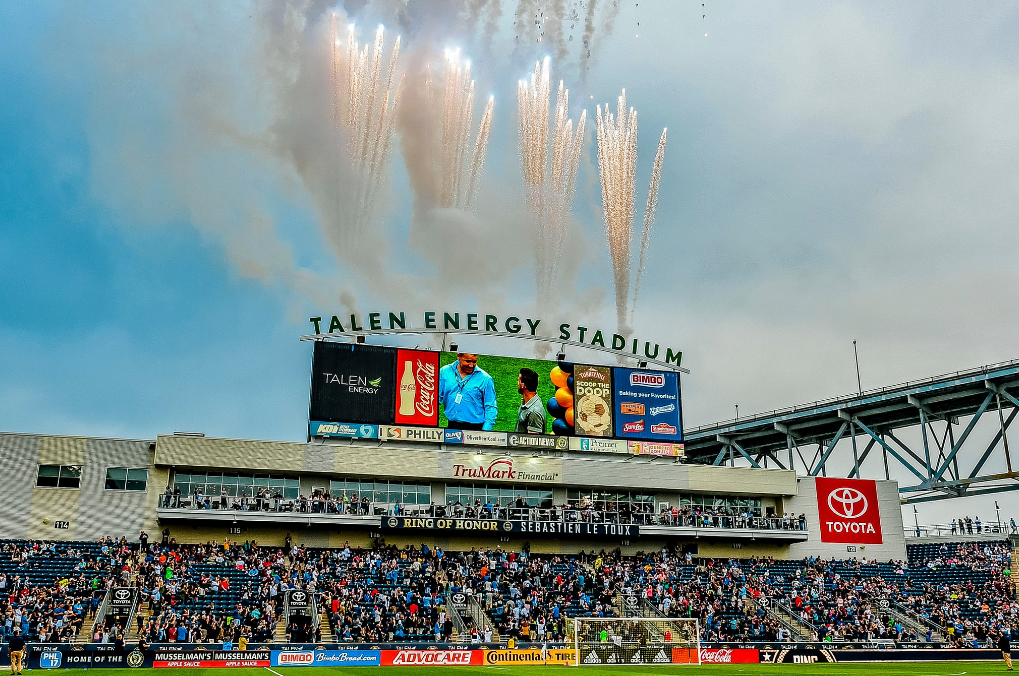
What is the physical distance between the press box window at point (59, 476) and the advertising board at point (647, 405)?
35470mm

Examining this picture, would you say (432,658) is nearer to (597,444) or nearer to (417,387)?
(417,387)

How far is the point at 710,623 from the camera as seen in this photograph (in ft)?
181

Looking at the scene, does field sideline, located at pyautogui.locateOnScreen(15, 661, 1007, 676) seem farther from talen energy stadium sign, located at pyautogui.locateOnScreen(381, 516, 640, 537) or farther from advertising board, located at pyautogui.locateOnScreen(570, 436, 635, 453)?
advertising board, located at pyautogui.locateOnScreen(570, 436, 635, 453)

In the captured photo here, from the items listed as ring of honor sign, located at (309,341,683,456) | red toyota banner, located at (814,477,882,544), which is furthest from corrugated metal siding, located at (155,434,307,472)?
red toyota banner, located at (814,477,882,544)

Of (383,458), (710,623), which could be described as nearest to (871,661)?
(710,623)

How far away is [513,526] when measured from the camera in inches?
2438

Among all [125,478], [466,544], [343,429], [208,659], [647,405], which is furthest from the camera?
[647,405]

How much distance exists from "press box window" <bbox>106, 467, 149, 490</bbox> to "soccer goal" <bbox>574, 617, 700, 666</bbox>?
28.3 meters

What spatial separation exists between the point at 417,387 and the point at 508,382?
6.49 metres

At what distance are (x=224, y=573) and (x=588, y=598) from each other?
2139 cm

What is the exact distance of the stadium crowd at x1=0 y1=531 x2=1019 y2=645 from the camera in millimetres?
48156

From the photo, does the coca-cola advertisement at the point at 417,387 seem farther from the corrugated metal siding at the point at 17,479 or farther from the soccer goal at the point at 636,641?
the corrugated metal siding at the point at 17,479

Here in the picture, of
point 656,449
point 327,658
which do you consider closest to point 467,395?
point 656,449

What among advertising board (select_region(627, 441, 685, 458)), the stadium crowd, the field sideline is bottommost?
the field sideline
